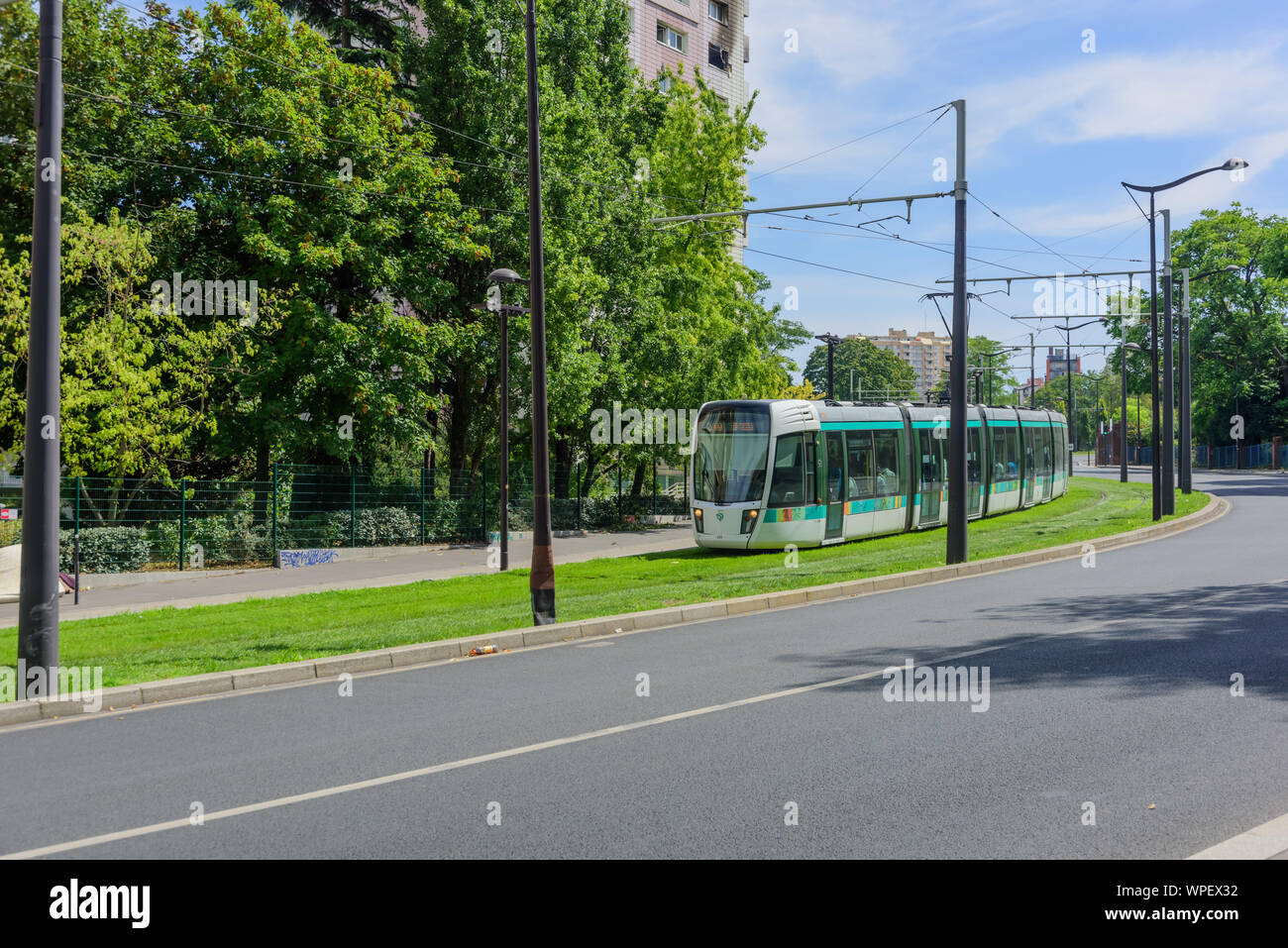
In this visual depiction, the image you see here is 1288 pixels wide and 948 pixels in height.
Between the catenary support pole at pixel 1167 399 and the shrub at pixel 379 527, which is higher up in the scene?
the catenary support pole at pixel 1167 399

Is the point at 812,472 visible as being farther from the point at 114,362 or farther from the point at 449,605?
the point at 114,362

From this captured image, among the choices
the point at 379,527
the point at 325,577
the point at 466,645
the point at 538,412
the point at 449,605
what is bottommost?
the point at 325,577

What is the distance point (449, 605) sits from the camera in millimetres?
16406

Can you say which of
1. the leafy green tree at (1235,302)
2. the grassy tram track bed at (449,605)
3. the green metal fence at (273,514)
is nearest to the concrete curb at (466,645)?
the grassy tram track bed at (449,605)

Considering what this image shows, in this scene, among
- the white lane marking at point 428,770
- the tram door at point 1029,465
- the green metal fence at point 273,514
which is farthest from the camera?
the tram door at point 1029,465

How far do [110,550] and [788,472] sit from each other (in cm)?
1379

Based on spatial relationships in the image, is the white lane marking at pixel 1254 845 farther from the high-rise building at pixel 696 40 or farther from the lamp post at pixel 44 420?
the high-rise building at pixel 696 40

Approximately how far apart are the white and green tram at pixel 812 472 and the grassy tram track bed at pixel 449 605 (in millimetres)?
592

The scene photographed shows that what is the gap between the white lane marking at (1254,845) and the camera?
182 inches

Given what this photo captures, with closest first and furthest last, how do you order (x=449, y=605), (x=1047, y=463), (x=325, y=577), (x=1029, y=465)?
(x=449, y=605) < (x=325, y=577) < (x=1029, y=465) < (x=1047, y=463)

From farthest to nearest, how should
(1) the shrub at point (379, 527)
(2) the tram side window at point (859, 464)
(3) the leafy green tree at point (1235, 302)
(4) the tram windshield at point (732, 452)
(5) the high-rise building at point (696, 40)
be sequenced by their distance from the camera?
(3) the leafy green tree at point (1235, 302)
(5) the high-rise building at point (696, 40)
(1) the shrub at point (379, 527)
(2) the tram side window at point (859, 464)
(4) the tram windshield at point (732, 452)

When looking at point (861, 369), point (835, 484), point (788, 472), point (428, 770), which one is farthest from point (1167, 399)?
point (861, 369)

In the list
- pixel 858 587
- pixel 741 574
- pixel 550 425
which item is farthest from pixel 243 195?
pixel 858 587

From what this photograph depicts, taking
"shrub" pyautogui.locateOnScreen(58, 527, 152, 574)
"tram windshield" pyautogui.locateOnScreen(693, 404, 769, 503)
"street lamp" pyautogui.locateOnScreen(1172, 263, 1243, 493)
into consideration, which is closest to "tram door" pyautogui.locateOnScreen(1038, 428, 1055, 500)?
"street lamp" pyautogui.locateOnScreen(1172, 263, 1243, 493)
